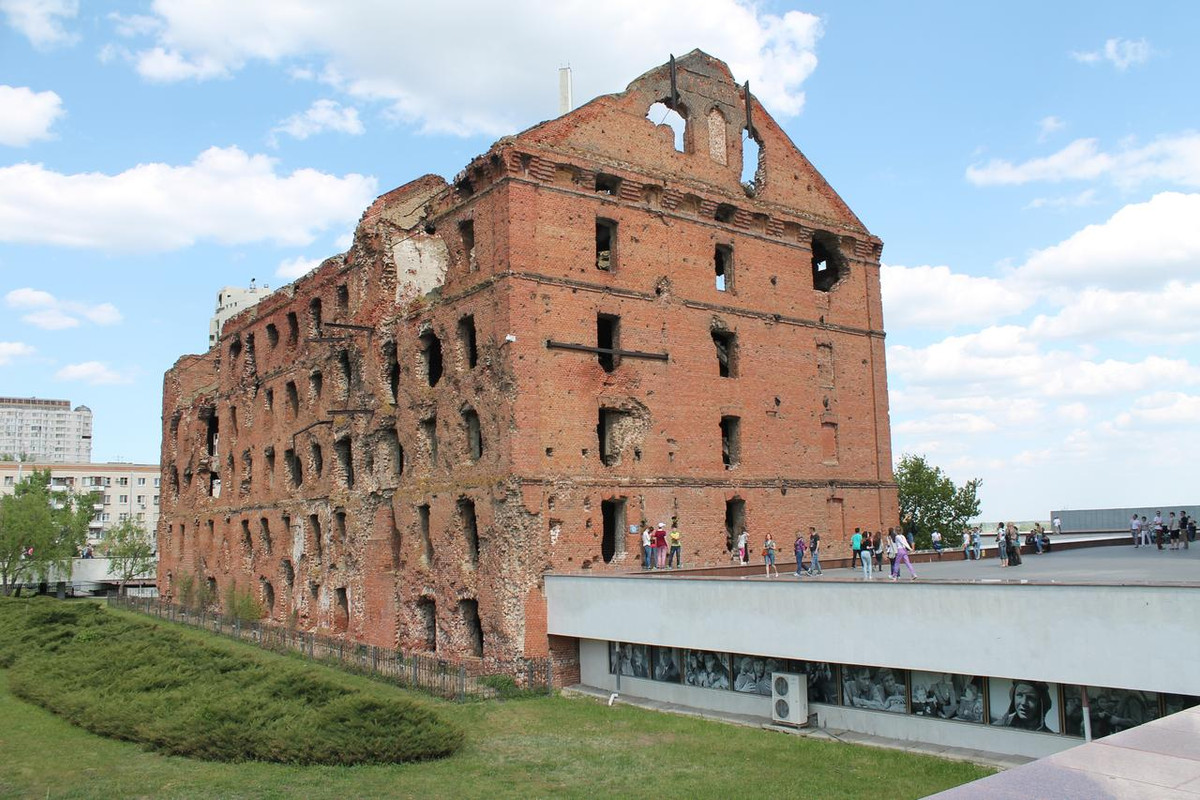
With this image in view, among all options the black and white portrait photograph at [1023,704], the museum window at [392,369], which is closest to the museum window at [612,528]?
the museum window at [392,369]

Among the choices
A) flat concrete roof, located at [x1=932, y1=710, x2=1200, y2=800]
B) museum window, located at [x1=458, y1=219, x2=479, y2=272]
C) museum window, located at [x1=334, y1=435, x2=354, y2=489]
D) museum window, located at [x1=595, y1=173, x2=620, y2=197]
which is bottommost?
flat concrete roof, located at [x1=932, y1=710, x2=1200, y2=800]

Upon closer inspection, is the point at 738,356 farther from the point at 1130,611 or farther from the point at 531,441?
the point at 1130,611

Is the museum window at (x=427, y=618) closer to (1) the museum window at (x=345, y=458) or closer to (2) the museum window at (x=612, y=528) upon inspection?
(2) the museum window at (x=612, y=528)

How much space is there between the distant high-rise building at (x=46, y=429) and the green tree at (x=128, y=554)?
100725 millimetres

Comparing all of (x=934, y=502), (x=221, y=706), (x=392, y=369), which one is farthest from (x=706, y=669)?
(x=934, y=502)

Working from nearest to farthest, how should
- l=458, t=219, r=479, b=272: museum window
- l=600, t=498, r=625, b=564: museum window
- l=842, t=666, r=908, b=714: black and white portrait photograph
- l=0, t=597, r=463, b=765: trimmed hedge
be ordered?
l=0, t=597, r=463, b=765: trimmed hedge, l=842, t=666, r=908, b=714: black and white portrait photograph, l=600, t=498, r=625, b=564: museum window, l=458, t=219, r=479, b=272: museum window

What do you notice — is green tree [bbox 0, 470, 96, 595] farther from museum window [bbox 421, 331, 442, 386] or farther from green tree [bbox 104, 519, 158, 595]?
museum window [bbox 421, 331, 442, 386]

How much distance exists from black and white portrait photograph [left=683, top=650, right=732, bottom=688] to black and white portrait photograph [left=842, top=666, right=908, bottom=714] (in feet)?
9.24

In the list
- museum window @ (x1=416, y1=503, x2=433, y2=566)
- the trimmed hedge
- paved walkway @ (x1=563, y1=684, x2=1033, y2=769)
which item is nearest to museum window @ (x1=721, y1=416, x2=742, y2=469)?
paved walkway @ (x1=563, y1=684, x2=1033, y2=769)

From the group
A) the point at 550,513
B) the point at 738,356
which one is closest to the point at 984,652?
the point at 550,513

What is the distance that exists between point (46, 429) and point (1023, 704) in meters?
175

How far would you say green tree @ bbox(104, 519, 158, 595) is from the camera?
207ft

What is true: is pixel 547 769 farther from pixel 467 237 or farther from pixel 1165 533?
pixel 1165 533

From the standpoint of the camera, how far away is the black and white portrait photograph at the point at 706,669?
64.5ft
